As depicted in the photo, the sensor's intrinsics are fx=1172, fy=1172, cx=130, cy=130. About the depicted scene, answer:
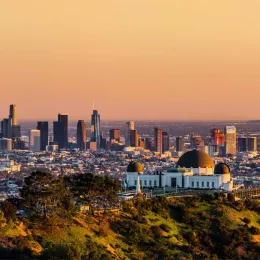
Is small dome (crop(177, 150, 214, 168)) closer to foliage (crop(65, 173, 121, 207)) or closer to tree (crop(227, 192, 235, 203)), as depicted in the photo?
tree (crop(227, 192, 235, 203))

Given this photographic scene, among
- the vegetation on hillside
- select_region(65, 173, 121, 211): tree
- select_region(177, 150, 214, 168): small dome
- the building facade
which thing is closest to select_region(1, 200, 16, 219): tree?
the vegetation on hillside

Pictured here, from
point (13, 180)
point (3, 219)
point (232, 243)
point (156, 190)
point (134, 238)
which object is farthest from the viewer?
point (13, 180)

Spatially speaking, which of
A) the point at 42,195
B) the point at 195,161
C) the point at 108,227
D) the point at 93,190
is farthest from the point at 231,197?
the point at 42,195

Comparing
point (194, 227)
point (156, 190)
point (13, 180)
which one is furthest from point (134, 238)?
point (13, 180)

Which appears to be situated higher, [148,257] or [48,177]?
[48,177]

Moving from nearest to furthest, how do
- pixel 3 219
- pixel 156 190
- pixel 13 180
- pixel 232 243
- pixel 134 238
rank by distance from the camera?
pixel 3 219, pixel 134 238, pixel 232 243, pixel 156 190, pixel 13 180

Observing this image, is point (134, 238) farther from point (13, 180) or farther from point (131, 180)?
point (13, 180)
